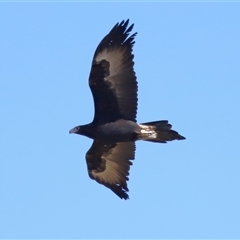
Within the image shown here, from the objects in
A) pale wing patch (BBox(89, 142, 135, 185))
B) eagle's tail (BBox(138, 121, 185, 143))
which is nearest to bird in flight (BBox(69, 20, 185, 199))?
eagle's tail (BBox(138, 121, 185, 143))

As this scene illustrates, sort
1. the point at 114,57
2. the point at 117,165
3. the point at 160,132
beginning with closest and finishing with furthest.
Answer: the point at 160,132 < the point at 114,57 < the point at 117,165

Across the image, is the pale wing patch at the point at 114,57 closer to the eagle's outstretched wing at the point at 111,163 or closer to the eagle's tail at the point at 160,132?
the eagle's tail at the point at 160,132

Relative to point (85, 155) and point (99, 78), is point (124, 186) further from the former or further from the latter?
point (99, 78)

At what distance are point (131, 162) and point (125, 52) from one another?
7.88ft

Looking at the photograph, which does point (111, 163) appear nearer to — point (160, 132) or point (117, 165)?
point (117, 165)

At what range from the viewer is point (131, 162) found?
2044 cm

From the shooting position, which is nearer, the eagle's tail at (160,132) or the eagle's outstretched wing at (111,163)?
the eagle's tail at (160,132)

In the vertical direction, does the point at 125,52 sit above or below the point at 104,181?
above

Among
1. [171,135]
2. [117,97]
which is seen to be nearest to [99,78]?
[117,97]

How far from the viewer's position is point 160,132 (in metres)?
18.9

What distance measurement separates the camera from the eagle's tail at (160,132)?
18897 mm

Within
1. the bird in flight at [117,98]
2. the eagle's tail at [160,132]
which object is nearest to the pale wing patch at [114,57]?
the bird in flight at [117,98]

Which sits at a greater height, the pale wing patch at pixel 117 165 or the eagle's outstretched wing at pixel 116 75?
the eagle's outstretched wing at pixel 116 75

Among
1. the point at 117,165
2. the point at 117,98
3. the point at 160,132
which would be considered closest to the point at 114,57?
the point at 117,98
